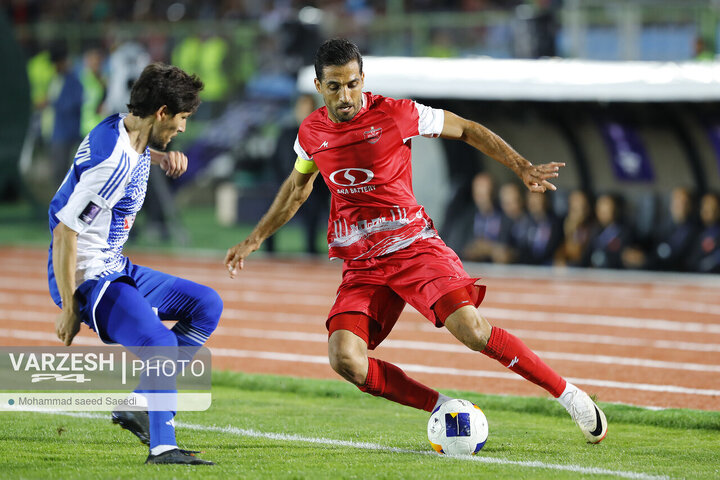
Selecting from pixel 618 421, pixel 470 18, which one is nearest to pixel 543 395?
pixel 618 421

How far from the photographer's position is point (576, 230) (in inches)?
621

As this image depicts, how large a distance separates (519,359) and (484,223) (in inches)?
410

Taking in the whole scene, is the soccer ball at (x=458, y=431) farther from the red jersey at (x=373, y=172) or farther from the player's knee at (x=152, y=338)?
the player's knee at (x=152, y=338)

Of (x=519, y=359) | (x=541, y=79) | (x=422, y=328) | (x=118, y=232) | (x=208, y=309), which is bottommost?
(x=422, y=328)

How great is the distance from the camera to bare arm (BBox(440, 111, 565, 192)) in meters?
5.92

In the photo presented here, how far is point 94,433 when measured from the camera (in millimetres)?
6398

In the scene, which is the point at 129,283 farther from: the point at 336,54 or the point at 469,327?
the point at 469,327

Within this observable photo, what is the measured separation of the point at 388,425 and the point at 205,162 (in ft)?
43.6

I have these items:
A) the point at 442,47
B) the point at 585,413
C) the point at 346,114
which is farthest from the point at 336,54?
the point at 442,47

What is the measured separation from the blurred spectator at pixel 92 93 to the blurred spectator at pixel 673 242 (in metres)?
8.37

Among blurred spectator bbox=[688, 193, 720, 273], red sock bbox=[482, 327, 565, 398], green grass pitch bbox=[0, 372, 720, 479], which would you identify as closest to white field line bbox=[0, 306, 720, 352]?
green grass pitch bbox=[0, 372, 720, 479]

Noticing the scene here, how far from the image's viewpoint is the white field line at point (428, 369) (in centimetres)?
838

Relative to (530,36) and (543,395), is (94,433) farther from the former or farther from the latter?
(530,36)

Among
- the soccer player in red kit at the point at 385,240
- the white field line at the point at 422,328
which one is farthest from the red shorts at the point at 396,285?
the white field line at the point at 422,328
